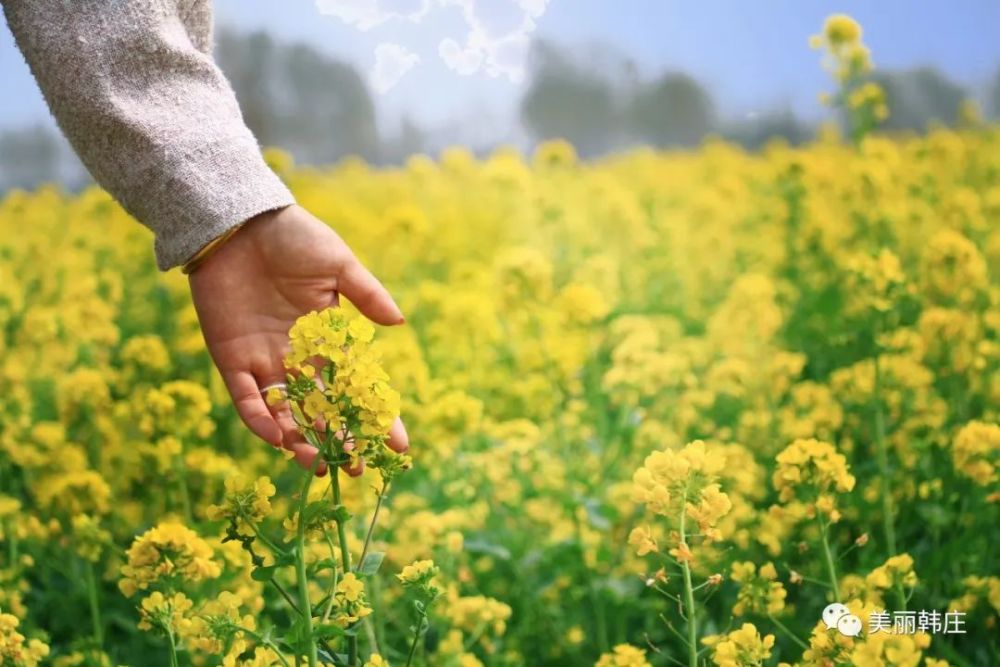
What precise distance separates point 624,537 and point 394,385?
1.92 ft

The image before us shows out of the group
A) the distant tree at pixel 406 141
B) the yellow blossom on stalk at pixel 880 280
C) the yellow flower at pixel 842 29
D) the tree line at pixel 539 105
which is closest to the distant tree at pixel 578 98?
the tree line at pixel 539 105

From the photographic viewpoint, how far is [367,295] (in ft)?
4.47

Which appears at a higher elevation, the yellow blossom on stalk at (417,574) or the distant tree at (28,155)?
the distant tree at (28,155)

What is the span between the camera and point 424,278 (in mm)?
4438

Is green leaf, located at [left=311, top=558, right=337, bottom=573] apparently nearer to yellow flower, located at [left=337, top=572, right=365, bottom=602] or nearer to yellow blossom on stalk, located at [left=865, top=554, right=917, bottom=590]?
yellow flower, located at [left=337, top=572, right=365, bottom=602]

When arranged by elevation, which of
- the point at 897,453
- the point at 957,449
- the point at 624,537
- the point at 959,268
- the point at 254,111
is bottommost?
the point at 624,537

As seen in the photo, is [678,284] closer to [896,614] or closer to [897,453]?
[897,453]

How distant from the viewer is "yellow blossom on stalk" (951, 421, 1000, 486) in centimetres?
173

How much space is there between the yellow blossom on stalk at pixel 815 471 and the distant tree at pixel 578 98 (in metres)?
2.68

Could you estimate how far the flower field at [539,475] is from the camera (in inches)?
48.7

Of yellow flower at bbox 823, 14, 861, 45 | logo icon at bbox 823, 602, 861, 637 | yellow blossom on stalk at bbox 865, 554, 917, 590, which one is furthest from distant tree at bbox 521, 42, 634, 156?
logo icon at bbox 823, 602, 861, 637

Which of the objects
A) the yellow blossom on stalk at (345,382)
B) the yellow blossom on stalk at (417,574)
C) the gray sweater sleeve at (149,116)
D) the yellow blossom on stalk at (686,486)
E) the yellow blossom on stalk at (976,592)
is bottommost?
the yellow blossom on stalk at (976,592)

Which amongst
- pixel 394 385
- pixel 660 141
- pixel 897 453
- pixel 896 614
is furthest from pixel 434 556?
pixel 660 141

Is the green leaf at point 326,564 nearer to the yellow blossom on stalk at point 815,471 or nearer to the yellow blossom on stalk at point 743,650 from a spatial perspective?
the yellow blossom on stalk at point 743,650
